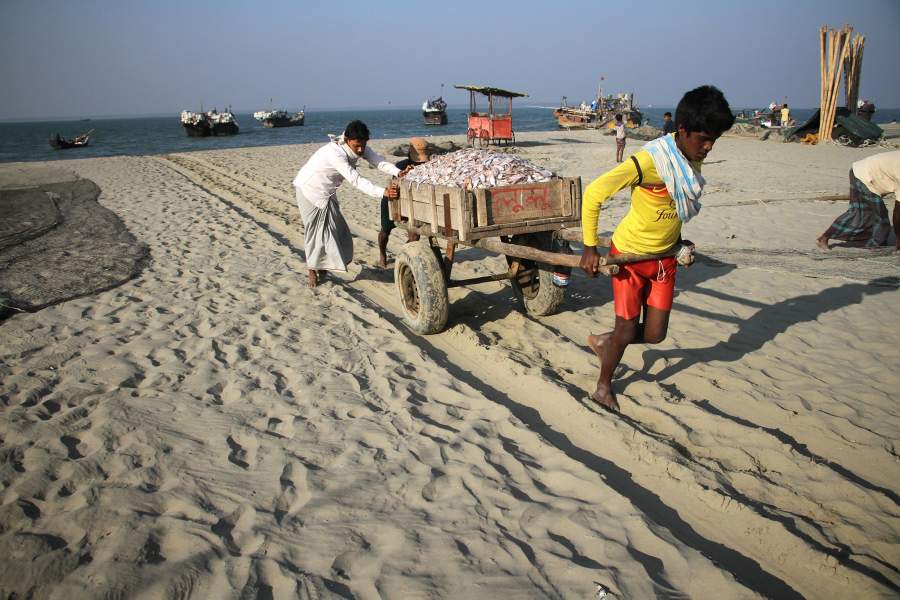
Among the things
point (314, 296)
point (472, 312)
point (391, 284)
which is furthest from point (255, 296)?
point (472, 312)

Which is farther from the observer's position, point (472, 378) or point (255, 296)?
point (255, 296)

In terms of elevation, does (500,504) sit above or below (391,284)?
below

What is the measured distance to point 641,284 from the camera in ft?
10.9

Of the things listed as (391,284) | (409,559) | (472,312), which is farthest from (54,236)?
(409,559)

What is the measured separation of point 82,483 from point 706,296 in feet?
18.3

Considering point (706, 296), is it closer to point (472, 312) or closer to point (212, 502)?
point (472, 312)

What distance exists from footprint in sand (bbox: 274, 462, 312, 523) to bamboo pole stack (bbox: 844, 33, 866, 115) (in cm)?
2488

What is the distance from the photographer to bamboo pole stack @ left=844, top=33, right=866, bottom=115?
19.8 metres

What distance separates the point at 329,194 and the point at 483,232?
260 centimetres

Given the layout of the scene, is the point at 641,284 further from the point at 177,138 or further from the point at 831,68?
the point at 177,138

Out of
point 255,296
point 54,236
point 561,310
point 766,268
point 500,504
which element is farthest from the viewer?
point 54,236

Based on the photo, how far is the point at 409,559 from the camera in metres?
2.38

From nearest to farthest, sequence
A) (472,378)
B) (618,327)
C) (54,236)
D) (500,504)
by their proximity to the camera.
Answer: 1. (500,504)
2. (618,327)
3. (472,378)
4. (54,236)

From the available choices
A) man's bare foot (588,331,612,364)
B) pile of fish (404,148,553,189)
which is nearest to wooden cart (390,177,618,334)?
pile of fish (404,148,553,189)
